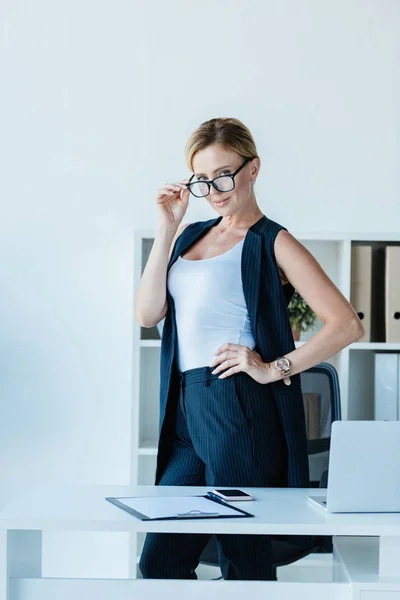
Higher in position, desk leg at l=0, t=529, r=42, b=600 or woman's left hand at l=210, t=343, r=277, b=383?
woman's left hand at l=210, t=343, r=277, b=383

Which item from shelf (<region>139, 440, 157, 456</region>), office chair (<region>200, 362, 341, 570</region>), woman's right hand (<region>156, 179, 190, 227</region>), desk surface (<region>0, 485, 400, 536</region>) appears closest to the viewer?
desk surface (<region>0, 485, 400, 536</region>)

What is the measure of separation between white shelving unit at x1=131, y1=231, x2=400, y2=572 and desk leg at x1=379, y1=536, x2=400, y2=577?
1788 millimetres

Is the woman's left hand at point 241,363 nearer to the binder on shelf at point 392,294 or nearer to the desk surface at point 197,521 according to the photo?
the desk surface at point 197,521

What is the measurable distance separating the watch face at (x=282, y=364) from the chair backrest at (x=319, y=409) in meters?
0.91

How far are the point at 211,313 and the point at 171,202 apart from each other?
0.40 m

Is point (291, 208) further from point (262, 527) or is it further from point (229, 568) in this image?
point (262, 527)

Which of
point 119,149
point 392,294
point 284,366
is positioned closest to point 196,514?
point 284,366

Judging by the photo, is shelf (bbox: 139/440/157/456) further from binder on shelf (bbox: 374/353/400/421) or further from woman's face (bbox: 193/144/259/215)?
woman's face (bbox: 193/144/259/215)

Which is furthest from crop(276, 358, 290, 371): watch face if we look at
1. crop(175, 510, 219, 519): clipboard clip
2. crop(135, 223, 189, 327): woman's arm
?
crop(175, 510, 219, 519): clipboard clip

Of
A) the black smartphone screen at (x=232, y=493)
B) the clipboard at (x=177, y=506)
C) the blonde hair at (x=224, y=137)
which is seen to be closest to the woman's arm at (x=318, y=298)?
the blonde hair at (x=224, y=137)

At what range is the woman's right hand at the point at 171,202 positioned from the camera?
7.71ft

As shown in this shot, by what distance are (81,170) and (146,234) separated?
1.71ft

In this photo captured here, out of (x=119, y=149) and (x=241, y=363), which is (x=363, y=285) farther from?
(x=241, y=363)

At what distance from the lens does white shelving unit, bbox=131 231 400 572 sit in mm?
3391
